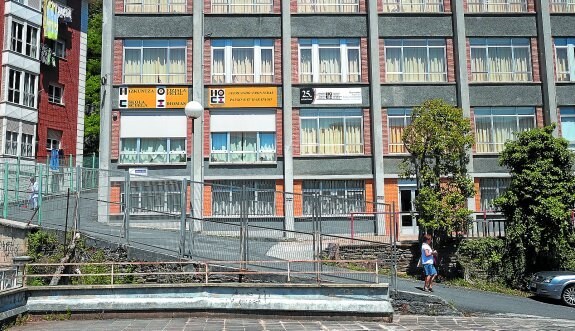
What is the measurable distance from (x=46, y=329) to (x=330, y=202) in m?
7.21

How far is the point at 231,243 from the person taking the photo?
1338 centimetres

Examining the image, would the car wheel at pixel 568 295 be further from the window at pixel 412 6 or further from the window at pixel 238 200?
the window at pixel 412 6

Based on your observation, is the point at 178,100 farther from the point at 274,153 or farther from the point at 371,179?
the point at 371,179

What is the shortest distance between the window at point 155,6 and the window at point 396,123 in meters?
11.0

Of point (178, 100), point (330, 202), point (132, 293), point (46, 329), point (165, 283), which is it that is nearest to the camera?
point (46, 329)

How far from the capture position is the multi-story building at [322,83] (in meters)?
24.5

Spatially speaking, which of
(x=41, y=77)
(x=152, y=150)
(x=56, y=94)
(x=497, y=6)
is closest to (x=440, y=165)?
(x=497, y=6)

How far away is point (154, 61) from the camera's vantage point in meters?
25.1

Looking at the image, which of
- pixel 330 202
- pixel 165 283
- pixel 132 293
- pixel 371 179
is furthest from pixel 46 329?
pixel 371 179

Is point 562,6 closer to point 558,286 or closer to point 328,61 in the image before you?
point 328,61

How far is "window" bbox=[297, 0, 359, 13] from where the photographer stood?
25.5 m

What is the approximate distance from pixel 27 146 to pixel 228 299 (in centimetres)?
2347

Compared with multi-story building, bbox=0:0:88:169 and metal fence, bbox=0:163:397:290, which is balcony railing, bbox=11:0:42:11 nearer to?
multi-story building, bbox=0:0:88:169

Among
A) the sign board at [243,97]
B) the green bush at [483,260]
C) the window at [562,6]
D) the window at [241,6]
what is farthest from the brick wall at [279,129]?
the window at [562,6]
